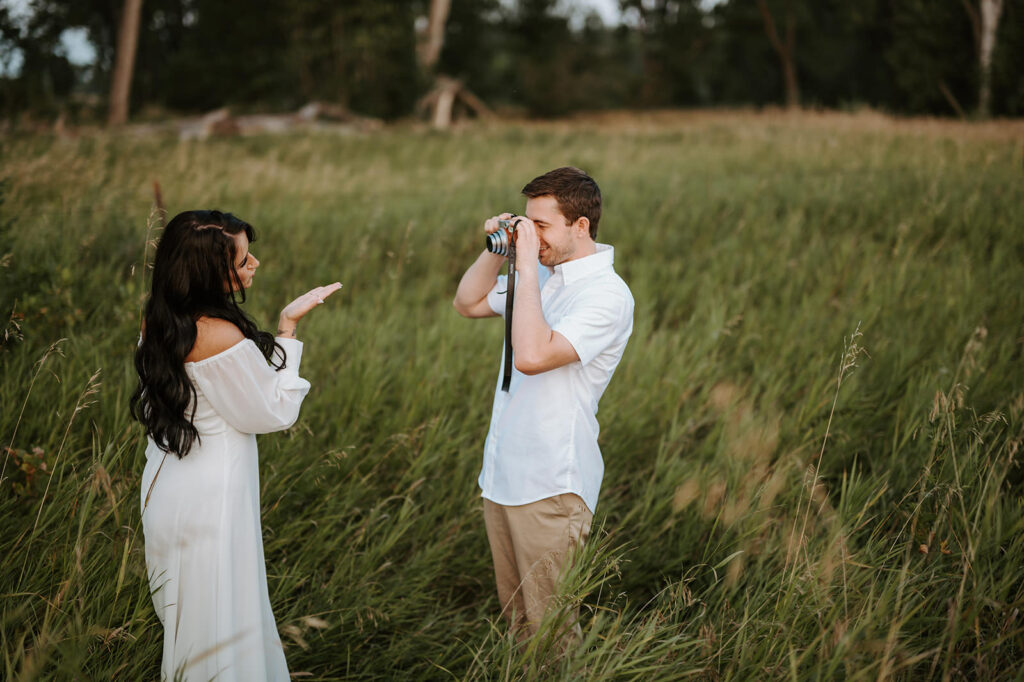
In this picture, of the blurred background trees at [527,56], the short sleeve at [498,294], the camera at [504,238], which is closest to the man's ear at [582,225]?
the camera at [504,238]

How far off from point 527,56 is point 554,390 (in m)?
39.1

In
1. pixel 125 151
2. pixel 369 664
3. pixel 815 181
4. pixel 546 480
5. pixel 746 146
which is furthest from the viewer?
pixel 746 146

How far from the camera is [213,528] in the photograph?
2.06 meters

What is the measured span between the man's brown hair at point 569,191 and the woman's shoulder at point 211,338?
1.09 metres

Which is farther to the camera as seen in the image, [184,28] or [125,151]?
[184,28]

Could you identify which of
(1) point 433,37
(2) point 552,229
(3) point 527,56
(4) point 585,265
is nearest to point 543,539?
(4) point 585,265

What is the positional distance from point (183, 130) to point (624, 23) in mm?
33970

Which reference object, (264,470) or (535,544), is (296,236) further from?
(535,544)

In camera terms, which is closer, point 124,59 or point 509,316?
point 509,316

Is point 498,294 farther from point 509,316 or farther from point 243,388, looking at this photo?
point 243,388

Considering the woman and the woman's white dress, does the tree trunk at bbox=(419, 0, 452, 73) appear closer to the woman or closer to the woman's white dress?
the woman

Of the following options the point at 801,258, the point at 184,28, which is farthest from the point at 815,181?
the point at 184,28

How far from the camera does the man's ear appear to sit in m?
2.48

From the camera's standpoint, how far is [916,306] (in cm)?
518
